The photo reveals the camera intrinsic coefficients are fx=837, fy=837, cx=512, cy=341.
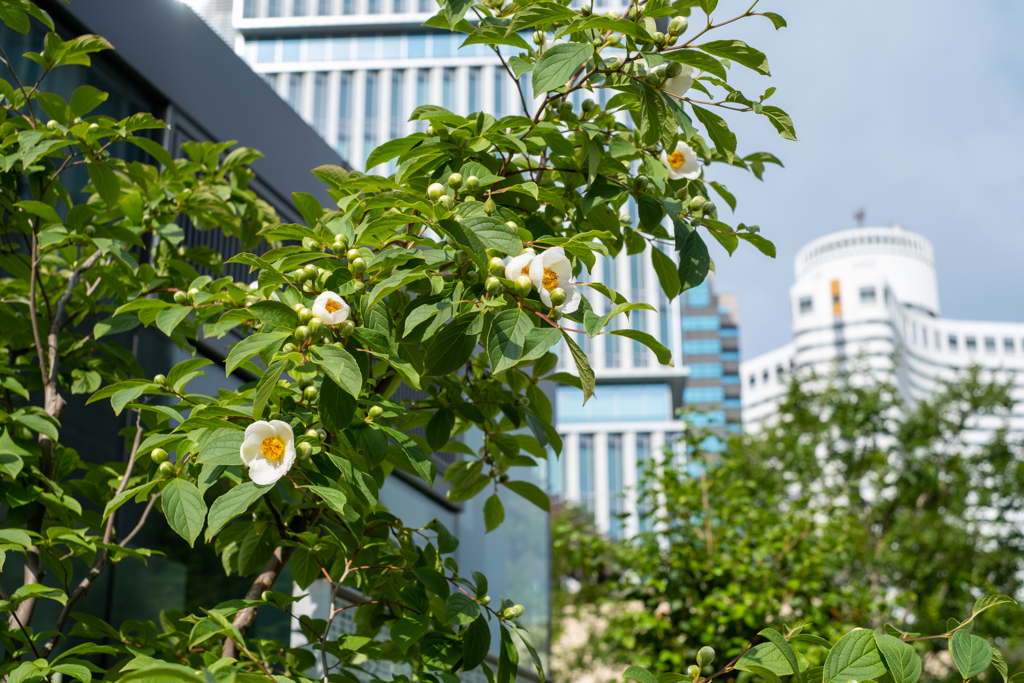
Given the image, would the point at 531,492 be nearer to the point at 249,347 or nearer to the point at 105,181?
the point at 249,347

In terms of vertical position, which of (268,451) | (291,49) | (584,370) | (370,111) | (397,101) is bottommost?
(268,451)

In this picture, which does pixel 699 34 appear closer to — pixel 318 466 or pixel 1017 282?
pixel 318 466

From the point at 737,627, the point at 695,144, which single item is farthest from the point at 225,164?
the point at 737,627

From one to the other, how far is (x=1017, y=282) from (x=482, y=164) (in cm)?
4327

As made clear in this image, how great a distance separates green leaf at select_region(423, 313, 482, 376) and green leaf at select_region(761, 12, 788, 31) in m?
0.76

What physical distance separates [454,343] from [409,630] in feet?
1.89

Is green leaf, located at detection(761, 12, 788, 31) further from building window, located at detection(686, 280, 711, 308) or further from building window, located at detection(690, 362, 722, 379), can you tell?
building window, located at detection(690, 362, 722, 379)

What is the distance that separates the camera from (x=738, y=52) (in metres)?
1.40

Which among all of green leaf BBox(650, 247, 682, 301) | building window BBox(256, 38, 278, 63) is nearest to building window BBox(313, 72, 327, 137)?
building window BBox(256, 38, 278, 63)

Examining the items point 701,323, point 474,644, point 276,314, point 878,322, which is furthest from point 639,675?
point 701,323

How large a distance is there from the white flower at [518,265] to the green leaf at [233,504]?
464mm

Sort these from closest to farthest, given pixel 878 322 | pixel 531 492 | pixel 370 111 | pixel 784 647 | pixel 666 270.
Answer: pixel 784 647
pixel 666 270
pixel 531 492
pixel 370 111
pixel 878 322

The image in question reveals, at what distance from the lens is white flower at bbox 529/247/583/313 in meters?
1.24

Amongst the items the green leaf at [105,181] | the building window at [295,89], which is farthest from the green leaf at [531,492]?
the building window at [295,89]
